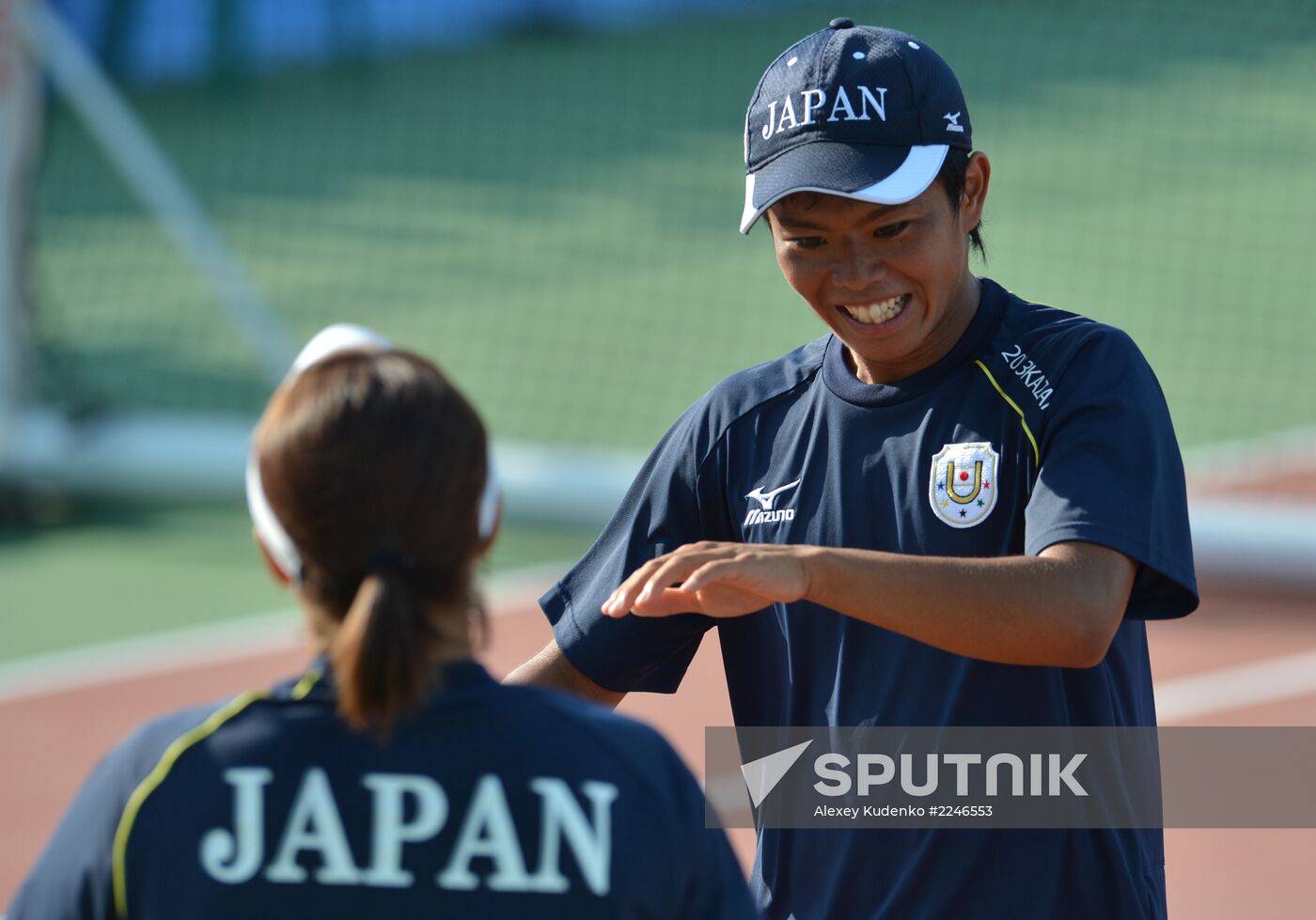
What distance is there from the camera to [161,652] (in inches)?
329

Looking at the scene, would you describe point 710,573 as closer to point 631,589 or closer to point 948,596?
point 631,589

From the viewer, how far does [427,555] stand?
6.53ft

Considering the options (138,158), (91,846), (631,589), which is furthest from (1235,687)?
(91,846)

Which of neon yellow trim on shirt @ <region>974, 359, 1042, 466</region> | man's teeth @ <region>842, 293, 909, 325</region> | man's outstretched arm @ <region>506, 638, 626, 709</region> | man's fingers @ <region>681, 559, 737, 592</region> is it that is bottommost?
man's outstretched arm @ <region>506, 638, 626, 709</region>

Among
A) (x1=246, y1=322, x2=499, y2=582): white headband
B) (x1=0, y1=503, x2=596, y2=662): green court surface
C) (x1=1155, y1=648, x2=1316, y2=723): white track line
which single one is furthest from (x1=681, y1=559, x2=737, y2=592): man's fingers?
(x1=0, y1=503, x2=596, y2=662): green court surface

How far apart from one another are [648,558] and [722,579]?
62cm

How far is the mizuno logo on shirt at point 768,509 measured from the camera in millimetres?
2863

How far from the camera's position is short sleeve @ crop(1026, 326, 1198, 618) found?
8.38ft

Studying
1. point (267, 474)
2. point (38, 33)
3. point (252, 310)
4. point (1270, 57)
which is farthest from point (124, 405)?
point (267, 474)

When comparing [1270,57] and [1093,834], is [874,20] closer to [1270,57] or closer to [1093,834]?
[1270,57]

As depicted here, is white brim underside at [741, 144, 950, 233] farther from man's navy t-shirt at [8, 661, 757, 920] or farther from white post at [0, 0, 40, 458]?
white post at [0, 0, 40, 458]

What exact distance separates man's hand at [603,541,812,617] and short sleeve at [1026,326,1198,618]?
378mm

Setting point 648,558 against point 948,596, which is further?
point 648,558

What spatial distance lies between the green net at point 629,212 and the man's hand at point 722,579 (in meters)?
7.98
